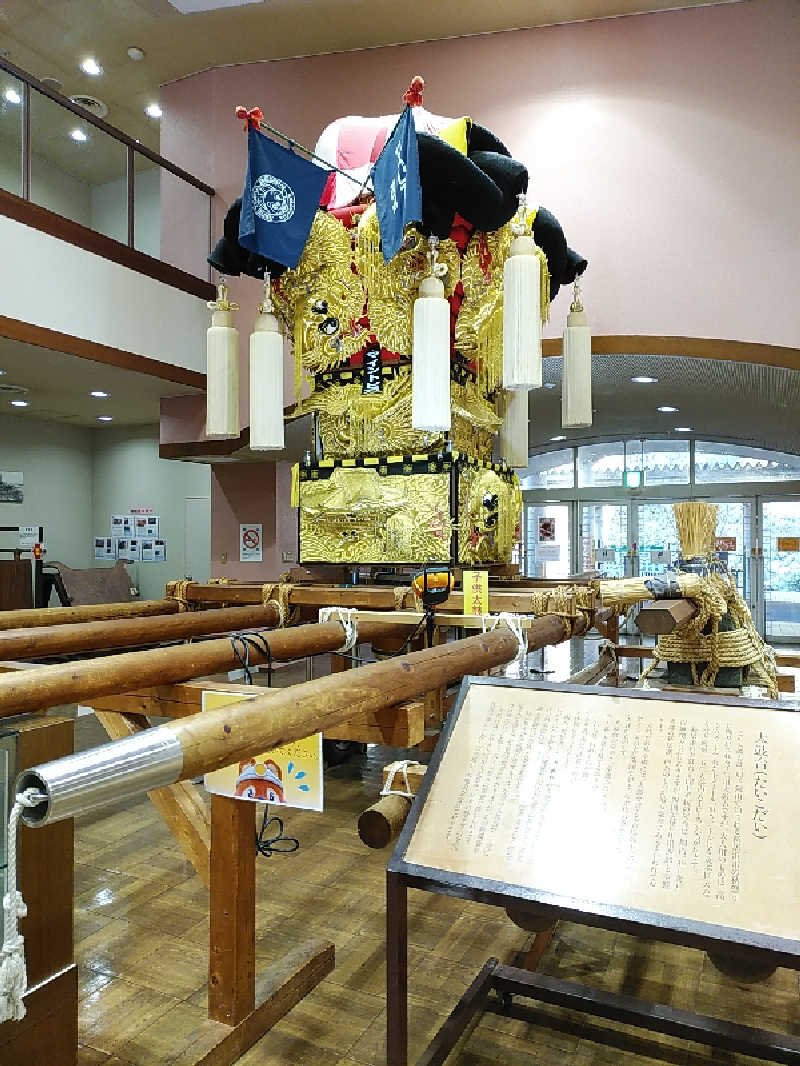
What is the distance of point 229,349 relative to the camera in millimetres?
3471

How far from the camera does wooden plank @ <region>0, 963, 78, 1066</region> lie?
5.37 ft

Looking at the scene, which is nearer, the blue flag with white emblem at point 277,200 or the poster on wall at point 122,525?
the blue flag with white emblem at point 277,200

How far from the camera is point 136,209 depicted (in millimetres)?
9289

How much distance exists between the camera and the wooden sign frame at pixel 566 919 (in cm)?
117

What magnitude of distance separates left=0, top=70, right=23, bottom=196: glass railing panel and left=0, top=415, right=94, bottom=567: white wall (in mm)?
2566

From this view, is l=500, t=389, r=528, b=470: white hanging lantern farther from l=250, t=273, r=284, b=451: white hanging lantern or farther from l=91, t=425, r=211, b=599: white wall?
l=91, t=425, r=211, b=599: white wall

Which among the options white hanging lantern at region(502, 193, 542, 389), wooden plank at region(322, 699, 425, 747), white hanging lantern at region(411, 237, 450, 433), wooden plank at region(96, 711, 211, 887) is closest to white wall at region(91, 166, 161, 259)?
white hanging lantern at region(411, 237, 450, 433)

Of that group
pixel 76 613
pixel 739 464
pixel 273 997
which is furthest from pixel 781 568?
pixel 273 997

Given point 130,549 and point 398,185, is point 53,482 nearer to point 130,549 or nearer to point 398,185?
point 130,549

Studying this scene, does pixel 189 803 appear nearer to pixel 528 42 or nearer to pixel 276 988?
pixel 276 988

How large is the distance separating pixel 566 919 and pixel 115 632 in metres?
1.73

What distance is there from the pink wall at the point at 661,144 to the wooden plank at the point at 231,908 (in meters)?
4.22

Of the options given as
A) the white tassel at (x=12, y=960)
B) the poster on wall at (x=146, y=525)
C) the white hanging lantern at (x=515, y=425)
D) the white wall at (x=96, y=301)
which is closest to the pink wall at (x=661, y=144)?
the white wall at (x=96, y=301)

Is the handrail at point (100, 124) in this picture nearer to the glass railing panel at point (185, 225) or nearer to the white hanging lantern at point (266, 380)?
the glass railing panel at point (185, 225)
